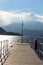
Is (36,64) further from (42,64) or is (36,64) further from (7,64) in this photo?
(7,64)

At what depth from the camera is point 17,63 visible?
14969 millimetres

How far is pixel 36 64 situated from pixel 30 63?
2.44 feet

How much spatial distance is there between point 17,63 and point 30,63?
0.78 metres

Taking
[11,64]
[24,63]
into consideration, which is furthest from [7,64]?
[24,63]

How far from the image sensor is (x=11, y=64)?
14.3m

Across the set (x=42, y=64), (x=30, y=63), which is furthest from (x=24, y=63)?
(x=42, y=64)

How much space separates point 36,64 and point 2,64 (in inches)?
76.7

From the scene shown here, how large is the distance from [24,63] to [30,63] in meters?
0.36

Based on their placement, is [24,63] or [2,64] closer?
[2,64]

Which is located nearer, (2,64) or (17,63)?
(2,64)

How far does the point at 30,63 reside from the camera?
1498 centimetres

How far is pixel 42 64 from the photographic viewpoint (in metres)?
14.1

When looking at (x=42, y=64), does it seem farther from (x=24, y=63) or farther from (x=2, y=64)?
(x=2, y=64)

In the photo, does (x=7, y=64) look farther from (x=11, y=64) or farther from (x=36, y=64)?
(x=36, y=64)
